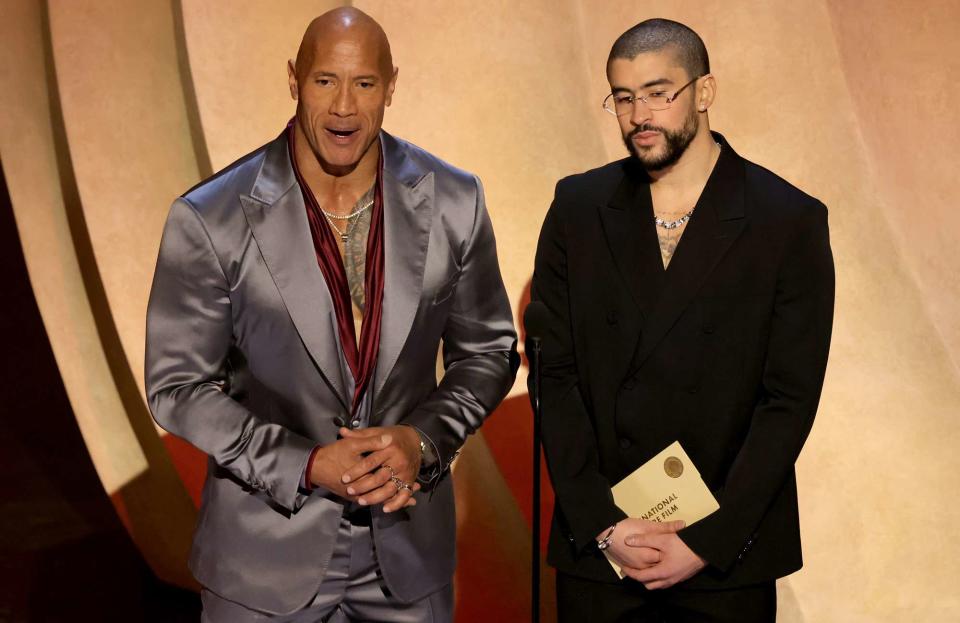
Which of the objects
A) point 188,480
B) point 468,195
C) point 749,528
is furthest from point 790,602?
point 188,480

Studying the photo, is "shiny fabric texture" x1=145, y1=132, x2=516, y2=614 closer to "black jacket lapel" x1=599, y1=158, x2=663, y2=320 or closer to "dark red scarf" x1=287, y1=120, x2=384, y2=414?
"dark red scarf" x1=287, y1=120, x2=384, y2=414

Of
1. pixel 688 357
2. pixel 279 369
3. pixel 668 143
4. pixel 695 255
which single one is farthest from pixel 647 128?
pixel 279 369

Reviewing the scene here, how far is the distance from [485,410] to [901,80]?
2.24 meters

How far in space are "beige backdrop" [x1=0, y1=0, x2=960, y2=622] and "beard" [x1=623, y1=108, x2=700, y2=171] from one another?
1567 mm

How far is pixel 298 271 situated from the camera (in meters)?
2.50

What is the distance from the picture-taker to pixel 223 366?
262cm

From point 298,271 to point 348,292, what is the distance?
0.42 ft

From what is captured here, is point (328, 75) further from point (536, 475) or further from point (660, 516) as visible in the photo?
point (660, 516)

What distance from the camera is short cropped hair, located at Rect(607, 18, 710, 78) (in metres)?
2.60

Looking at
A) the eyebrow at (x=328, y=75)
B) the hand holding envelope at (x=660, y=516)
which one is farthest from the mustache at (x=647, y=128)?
the hand holding envelope at (x=660, y=516)

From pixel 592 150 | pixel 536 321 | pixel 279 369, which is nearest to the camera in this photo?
pixel 536 321

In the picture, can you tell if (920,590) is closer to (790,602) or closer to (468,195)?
(790,602)

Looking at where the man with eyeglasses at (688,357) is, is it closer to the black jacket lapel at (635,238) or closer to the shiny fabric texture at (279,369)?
the black jacket lapel at (635,238)

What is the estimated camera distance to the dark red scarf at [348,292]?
99.6 inches
